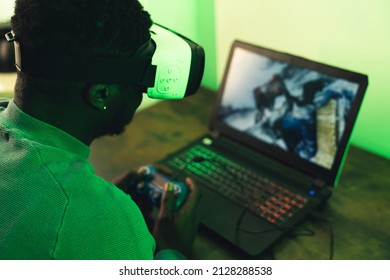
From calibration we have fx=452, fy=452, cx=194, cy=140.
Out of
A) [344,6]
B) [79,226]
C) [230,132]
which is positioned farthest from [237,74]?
[79,226]

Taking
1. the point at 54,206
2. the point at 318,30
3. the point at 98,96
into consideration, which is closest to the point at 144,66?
the point at 98,96

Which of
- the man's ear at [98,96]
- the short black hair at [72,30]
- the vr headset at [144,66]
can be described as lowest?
the man's ear at [98,96]

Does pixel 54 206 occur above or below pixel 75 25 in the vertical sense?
below

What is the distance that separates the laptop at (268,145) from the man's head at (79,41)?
423mm

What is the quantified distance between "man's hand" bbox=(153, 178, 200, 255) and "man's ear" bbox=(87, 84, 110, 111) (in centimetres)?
34

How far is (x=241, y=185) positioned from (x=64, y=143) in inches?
20.6

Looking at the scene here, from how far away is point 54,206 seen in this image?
2.14 feet

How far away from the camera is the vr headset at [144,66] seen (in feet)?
2.30

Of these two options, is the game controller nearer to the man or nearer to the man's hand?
the man's hand

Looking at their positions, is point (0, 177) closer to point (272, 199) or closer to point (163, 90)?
point (163, 90)

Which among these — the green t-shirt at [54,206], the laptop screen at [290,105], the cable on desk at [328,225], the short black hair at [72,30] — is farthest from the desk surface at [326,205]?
the short black hair at [72,30]

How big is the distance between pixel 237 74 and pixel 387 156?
482mm

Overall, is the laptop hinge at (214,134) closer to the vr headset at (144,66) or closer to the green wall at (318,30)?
the green wall at (318,30)

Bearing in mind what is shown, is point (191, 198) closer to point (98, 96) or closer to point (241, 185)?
point (241, 185)
